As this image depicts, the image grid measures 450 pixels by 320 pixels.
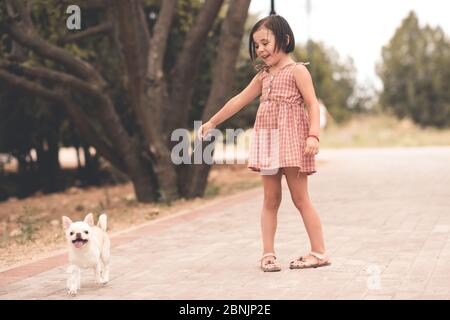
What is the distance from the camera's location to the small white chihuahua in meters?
5.52

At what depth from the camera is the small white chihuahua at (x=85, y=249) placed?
5520 mm

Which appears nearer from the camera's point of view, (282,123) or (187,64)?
(282,123)

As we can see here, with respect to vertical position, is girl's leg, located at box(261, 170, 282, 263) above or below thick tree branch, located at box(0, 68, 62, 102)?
below

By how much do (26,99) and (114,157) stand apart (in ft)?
12.3

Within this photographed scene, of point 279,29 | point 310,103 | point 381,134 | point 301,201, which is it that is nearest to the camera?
point 310,103

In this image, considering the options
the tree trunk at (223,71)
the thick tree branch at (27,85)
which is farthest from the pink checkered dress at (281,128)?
the thick tree branch at (27,85)

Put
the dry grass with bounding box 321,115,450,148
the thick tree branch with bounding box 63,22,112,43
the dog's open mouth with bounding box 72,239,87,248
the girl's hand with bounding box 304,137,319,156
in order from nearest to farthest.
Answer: the dog's open mouth with bounding box 72,239,87,248 < the girl's hand with bounding box 304,137,319,156 < the thick tree branch with bounding box 63,22,112,43 < the dry grass with bounding box 321,115,450,148

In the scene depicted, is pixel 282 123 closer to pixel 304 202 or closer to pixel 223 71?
pixel 304 202

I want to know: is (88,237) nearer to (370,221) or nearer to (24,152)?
(370,221)

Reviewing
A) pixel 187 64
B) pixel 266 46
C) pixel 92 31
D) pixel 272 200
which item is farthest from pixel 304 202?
pixel 92 31

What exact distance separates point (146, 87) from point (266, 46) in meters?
5.69

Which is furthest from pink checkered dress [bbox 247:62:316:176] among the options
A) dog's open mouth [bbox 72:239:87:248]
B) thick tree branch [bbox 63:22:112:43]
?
thick tree branch [bbox 63:22:112:43]

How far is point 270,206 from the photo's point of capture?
6418 mm

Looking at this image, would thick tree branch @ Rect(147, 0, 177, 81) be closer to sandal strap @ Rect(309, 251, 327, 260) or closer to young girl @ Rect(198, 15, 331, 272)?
young girl @ Rect(198, 15, 331, 272)
